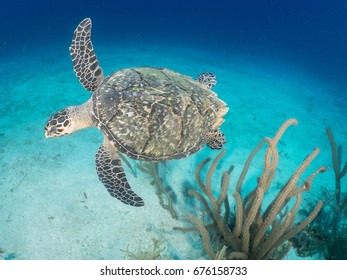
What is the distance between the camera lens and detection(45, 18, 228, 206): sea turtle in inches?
129

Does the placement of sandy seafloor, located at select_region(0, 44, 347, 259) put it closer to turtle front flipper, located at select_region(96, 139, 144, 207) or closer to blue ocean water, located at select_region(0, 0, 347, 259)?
blue ocean water, located at select_region(0, 0, 347, 259)

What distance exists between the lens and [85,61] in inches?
166

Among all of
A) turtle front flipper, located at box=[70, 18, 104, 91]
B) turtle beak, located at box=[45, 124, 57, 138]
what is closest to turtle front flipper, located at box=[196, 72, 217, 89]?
turtle front flipper, located at box=[70, 18, 104, 91]

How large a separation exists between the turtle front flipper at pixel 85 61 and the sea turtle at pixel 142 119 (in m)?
0.54

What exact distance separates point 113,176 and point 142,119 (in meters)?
0.95

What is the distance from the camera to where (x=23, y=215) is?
3.59 meters

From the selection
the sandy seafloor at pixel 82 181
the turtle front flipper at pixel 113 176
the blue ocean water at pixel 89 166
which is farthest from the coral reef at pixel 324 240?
the turtle front flipper at pixel 113 176

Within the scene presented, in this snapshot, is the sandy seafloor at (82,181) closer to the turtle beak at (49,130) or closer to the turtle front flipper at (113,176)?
the turtle front flipper at (113,176)

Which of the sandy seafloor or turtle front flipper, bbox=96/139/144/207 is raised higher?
turtle front flipper, bbox=96/139/144/207

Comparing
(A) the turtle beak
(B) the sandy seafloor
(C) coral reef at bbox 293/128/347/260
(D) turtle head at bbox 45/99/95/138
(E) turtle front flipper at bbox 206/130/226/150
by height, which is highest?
(E) turtle front flipper at bbox 206/130/226/150

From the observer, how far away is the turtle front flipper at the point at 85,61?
13.6ft

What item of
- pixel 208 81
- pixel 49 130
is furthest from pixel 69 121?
pixel 208 81
